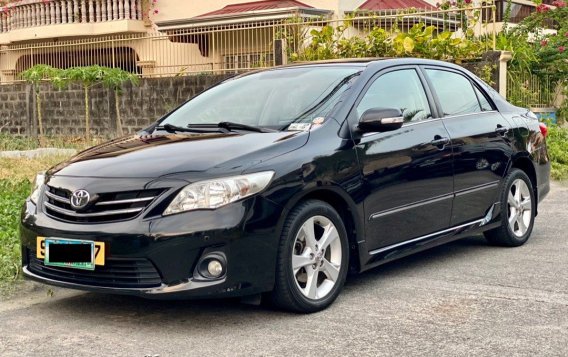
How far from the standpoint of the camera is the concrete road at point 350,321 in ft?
14.4

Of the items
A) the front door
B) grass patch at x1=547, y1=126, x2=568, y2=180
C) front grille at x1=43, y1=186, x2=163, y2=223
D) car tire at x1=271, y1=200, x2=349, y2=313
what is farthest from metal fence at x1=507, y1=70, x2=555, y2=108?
front grille at x1=43, y1=186, x2=163, y2=223

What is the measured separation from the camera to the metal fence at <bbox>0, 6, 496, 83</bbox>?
13445 mm

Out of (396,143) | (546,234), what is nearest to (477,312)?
(396,143)

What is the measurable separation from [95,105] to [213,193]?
14.2 m

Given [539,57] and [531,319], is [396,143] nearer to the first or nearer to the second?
[531,319]

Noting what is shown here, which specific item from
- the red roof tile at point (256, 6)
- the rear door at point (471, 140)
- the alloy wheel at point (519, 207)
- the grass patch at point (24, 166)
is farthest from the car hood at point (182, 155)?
the red roof tile at point (256, 6)

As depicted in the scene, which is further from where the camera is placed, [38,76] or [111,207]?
[38,76]

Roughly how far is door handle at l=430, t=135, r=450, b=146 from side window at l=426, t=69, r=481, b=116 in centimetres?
29

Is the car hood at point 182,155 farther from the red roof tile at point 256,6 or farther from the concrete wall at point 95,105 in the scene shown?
the red roof tile at point 256,6

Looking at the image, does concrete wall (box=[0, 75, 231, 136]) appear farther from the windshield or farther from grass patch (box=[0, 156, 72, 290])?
the windshield

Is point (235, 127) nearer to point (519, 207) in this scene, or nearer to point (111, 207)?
point (111, 207)

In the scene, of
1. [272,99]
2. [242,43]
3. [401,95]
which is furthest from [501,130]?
[242,43]

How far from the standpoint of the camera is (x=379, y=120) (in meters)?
5.41

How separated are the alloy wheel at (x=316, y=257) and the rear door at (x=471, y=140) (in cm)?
139
